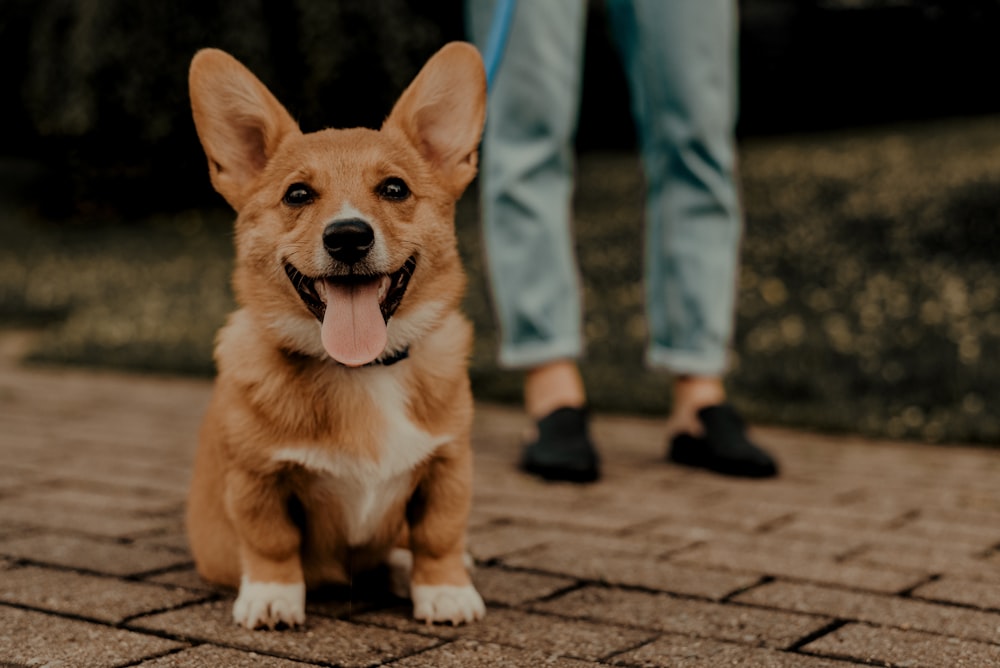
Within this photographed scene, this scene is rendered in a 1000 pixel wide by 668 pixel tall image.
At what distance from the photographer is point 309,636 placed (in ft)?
7.09

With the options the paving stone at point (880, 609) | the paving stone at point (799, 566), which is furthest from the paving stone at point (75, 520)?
the paving stone at point (880, 609)

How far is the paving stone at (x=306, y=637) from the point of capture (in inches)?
81.0

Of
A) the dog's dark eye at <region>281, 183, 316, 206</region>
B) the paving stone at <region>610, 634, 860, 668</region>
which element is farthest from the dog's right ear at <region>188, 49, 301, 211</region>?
the paving stone at <region>610, 634, 860, 668</region>

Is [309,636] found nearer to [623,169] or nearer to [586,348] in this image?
[586,348]

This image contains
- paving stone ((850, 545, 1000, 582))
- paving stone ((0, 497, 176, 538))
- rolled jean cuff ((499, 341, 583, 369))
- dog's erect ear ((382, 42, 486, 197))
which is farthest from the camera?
rolled jean cuff ((499, 341, 583, 369))

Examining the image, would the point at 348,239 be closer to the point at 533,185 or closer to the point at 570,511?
the point at 570,511

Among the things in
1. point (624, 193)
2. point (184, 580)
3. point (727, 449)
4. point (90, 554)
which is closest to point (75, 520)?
point (90, 554)

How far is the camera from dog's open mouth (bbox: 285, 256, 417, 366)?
2143 millimetres

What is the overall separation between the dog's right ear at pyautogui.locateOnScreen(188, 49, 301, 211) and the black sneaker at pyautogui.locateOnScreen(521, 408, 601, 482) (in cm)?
150

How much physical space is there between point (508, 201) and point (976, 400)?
214 cm

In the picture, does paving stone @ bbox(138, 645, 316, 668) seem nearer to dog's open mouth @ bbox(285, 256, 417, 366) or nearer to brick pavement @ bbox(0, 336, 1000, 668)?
brick pavement @ bbox(0, 336, 1000, 668)

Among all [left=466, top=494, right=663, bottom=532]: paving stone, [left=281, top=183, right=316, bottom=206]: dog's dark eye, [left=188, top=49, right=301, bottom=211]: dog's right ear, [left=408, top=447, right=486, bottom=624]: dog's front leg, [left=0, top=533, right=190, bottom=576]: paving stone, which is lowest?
[left=466, top=494, right=663, bottom=532]: paving stone

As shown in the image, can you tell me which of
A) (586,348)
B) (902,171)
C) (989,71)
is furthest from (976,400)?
(989,71)

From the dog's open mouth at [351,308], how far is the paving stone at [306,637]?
1.52ft
